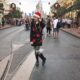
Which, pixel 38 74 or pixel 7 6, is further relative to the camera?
pixel 7 6

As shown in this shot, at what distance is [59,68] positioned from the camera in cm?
A: 1157

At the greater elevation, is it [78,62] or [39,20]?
[39,20]

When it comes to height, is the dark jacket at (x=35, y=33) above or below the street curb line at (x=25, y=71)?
above

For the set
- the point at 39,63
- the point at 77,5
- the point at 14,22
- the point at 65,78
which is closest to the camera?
the point at 65,78

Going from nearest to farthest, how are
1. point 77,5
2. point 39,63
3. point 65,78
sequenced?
point 65,78, point 39,63, point 77,5

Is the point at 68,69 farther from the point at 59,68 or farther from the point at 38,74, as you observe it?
the point at 38,74

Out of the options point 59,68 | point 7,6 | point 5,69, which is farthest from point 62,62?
point 7,6

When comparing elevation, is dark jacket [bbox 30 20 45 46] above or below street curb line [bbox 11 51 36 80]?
above

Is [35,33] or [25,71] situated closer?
[25,71]

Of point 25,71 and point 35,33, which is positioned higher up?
point 35,33

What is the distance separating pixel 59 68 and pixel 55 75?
144 centimetres

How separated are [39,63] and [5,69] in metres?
1.89

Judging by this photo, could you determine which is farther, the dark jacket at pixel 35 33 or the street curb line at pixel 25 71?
the dark jacket at pixel 35 33

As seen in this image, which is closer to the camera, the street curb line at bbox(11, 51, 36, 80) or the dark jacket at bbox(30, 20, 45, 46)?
the street curb line at bbox(11, 51, 36, 80)
